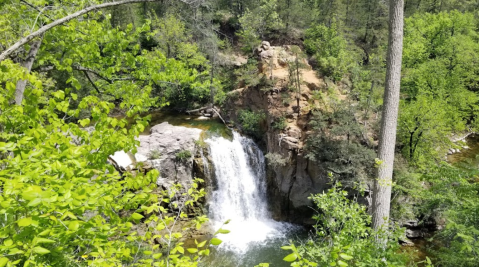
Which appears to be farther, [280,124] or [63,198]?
[280,124]

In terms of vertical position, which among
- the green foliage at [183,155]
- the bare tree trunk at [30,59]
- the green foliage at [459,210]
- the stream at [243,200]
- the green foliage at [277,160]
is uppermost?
the bare tree trunk at [30,59]

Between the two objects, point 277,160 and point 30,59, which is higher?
point 30,59

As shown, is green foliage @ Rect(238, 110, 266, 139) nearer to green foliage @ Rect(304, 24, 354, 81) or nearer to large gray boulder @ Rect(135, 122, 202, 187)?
large gray boulder @ Rect(135, 122, 202, 187)

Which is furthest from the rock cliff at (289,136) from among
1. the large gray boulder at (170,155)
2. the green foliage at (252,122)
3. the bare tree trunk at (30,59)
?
the bare tree trunk at (30,59)

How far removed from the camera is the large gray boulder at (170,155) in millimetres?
11761

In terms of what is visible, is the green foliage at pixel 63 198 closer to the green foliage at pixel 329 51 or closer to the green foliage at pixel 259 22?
the green foliage at pixel 329 51

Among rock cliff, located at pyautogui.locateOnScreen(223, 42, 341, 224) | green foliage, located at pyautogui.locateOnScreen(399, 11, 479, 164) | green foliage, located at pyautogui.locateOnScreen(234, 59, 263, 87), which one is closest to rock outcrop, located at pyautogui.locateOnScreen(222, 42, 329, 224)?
rock cliff, located at pyautogui.locateOnScreen(223, 42, 341, 224)

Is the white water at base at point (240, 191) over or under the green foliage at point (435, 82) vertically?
under

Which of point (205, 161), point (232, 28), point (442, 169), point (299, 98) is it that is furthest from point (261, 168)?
point (232, 28)

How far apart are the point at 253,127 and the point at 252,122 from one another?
0.92ft

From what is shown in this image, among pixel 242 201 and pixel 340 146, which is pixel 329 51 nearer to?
pixel 340 146

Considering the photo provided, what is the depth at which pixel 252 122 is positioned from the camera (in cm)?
1472

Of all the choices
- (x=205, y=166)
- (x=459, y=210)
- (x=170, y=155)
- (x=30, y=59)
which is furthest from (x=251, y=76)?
(x=459, y=210)

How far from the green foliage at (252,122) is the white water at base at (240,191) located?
113 centimetres
